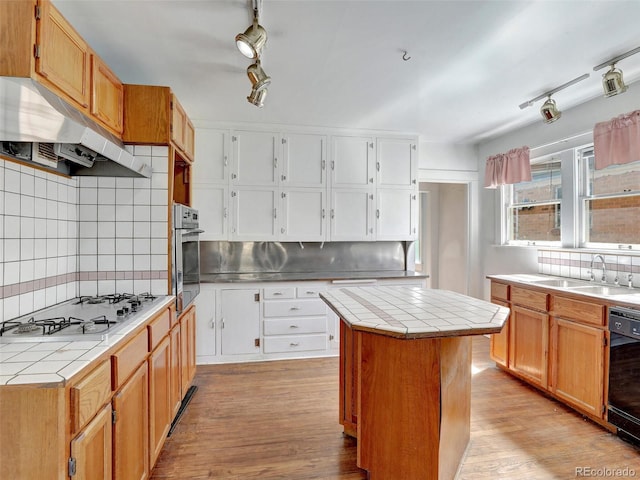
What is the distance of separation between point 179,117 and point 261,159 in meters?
1.17

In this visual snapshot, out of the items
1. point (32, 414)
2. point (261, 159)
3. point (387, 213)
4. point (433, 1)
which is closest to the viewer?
point (32, 414)

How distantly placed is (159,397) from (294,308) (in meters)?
1.73

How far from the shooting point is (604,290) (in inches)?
103

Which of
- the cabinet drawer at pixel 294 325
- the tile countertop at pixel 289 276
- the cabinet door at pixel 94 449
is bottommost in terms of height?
the cabinet drawer at pixel 294 325

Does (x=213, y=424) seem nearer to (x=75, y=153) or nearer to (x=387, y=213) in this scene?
(x=75, y=153)

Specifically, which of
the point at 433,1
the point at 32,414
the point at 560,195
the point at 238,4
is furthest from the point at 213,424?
the point at 560,195

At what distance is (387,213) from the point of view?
157 inches

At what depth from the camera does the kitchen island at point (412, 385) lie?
59.5 inches

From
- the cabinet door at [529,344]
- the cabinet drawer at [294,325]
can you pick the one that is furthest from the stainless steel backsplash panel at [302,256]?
the cabinet door at [529,344]

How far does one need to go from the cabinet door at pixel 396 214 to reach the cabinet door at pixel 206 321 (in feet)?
6.48

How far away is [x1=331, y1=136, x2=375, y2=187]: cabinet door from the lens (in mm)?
3846

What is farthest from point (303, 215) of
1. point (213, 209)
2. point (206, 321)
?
point (206, 321)

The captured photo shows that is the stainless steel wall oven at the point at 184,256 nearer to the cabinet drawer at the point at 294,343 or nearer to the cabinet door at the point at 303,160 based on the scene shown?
the cabinet drawer at the point at 294,343

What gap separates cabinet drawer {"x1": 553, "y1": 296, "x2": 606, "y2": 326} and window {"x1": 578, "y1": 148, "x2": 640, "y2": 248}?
0.83 meters
